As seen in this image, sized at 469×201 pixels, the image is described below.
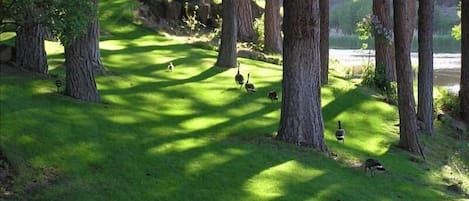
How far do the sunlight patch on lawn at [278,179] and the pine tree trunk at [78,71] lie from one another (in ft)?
19.0

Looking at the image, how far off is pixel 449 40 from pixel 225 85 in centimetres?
6611

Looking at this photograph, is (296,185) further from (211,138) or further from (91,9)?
(91,9)

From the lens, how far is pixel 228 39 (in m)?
25.6

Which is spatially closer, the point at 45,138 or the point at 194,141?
the point at 45,138

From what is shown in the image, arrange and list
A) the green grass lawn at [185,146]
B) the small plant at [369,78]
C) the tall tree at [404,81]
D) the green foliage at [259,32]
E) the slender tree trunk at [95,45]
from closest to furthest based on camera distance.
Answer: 1. the green grass lawn at [185,146]
2. the slender tree trunk at [95,45]
3. the tall tree at [404,81]
4. the small plant at [369,78]
5. the green foliage at [259,32]

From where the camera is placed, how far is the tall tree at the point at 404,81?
18547mm

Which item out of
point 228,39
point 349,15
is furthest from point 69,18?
point 349,15

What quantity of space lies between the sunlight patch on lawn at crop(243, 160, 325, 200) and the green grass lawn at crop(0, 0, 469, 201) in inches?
0.9

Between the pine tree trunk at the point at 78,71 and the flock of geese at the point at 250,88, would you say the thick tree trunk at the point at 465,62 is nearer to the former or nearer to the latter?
the flock of geese at the point at 250,88

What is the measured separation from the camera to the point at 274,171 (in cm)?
1359

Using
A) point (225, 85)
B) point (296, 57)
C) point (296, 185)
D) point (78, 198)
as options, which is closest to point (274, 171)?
point (296, 185)

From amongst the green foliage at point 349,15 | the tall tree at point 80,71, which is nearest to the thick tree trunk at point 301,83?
the tall tree at point 80,71

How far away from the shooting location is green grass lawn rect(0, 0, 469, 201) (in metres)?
11.9

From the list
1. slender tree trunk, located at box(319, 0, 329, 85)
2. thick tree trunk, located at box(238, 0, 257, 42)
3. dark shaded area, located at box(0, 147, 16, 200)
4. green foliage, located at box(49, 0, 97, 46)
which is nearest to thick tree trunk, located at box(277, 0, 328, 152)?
green foliage, located at box(49, 0, 97, 46)
